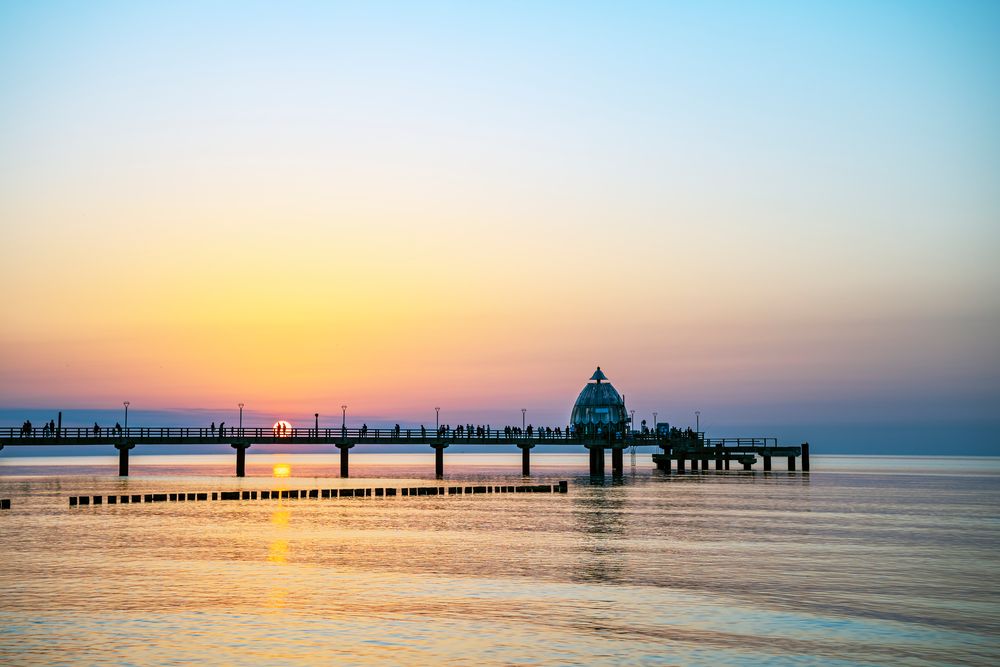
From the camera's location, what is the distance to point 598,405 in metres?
158

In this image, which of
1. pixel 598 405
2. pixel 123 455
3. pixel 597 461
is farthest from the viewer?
pixel 598 405

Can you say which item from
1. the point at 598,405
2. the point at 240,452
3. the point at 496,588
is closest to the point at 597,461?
the point at 598,405

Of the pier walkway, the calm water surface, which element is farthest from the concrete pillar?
the calm water surface

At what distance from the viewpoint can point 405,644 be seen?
26172 millimetres

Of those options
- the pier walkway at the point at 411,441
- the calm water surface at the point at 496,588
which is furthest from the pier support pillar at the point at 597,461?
the calm water surface at the point at 496,588

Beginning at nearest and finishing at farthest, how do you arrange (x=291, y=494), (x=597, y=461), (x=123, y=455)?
1. (x=291, y=494)
2. (x=123, y=455)
3. (x=597, y=461)

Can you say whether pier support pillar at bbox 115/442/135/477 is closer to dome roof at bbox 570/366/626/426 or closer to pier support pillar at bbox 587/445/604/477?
pier support pillar at bbox 587/445/604/477

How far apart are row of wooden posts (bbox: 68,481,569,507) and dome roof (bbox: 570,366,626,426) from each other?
195ft

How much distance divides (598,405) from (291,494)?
8204cm

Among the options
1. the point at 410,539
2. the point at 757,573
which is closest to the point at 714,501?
the point at 410,539

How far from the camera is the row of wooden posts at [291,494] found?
243ft

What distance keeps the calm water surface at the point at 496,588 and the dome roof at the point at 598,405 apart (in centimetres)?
8938

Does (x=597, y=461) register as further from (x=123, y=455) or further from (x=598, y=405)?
(x=123, y=455)

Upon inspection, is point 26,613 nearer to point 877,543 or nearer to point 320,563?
point 320,563
